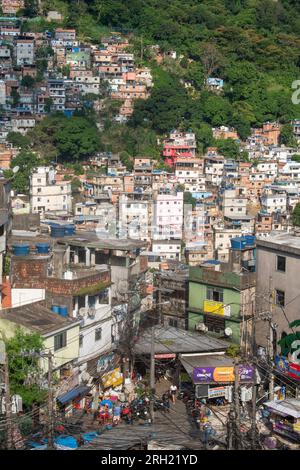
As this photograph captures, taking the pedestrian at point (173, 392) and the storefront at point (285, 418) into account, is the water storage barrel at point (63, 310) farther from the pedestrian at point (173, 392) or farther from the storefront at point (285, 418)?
the storefront at point (285, 418)

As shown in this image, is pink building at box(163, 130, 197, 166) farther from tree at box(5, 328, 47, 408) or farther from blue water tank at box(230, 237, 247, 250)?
tree at box(5, 328, 47, 408)

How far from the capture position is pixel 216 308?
1411cm

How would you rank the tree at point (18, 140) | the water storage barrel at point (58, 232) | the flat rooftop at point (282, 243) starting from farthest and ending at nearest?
the tree at point (18, 140) < the water storage barrel at point (58, 232) < the flat rooftop at point (282, 243)

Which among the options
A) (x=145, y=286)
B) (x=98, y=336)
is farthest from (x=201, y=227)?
(x=98, y=336)

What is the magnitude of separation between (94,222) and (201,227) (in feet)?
16.7

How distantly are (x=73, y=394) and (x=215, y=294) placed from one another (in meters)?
3.04

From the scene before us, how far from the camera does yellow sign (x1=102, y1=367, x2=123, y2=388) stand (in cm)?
1300

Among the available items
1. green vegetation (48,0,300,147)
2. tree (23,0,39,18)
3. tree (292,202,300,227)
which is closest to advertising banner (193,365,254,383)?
Result: tree (292,202,300,227)

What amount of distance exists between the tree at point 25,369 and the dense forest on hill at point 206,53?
34.6 m

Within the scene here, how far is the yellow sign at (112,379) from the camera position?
1300 centimetres

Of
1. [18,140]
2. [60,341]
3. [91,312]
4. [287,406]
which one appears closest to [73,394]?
[60,341]

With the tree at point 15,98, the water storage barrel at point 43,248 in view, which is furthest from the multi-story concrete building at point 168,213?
the water storage barrel at point 43,248

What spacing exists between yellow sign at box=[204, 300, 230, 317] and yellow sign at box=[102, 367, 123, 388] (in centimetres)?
178

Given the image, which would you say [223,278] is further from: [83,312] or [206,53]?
[206,53]
